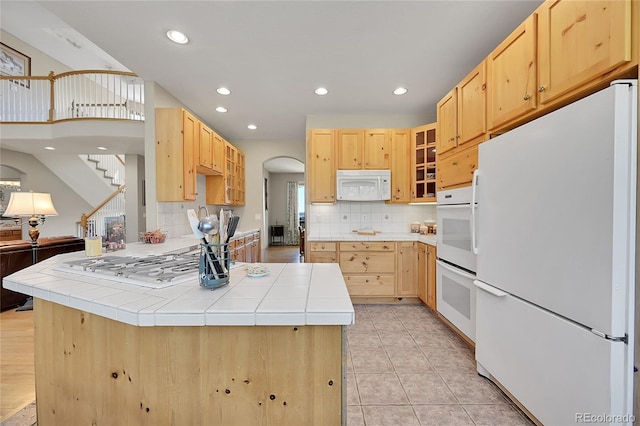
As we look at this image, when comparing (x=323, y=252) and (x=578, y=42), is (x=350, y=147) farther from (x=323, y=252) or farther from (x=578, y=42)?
(x=578, y=42)

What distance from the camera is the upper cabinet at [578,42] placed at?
1090 mm

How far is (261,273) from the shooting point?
1.40 m

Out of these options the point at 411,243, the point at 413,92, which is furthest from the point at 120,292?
the point at 413,92

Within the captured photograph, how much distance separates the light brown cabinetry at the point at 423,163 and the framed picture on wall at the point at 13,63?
678 centimetres

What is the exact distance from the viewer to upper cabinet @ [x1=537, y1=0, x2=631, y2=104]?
109 centimetres

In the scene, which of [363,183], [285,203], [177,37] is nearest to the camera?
[177,37]

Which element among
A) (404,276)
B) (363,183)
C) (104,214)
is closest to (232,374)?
(404,276)

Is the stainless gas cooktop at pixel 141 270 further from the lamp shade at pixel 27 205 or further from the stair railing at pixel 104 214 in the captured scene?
the stair railing at pixel 104 214

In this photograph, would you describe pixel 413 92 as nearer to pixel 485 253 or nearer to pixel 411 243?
pixel 411 243

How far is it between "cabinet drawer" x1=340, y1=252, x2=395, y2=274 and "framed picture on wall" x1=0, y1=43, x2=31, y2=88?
6430 millimetres

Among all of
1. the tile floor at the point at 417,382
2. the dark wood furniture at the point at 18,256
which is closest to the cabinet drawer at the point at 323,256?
the tile floor at the point at 417,382

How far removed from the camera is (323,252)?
345 centimetres

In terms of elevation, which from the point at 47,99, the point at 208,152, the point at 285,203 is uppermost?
the point at 47,99

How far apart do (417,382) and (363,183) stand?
247 centimetres
